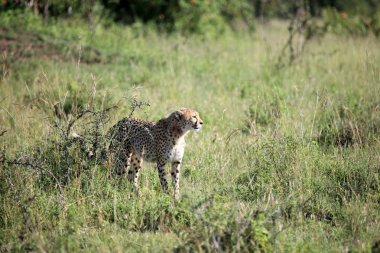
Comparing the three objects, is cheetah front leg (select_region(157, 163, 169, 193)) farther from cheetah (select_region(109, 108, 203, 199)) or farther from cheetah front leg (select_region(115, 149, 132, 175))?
cheetah front leg (select_region(115, 149, 132, 175))

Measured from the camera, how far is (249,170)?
17.9ft

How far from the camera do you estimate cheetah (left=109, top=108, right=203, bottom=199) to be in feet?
18.1

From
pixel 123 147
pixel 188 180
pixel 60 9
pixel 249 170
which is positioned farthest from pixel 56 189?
pixel 60 9

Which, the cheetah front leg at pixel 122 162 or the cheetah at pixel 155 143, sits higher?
the cheetah at pixel 155 143

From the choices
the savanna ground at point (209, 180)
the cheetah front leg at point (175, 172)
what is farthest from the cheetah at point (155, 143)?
the savanna ground at point (209, 180)

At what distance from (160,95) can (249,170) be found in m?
3.12

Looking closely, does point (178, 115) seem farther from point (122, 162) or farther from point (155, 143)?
point (122, 162)

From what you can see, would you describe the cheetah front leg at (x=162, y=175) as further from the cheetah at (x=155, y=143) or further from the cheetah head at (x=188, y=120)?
the cheetah head at (x=188, y=120)

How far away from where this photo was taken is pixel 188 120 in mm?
5582

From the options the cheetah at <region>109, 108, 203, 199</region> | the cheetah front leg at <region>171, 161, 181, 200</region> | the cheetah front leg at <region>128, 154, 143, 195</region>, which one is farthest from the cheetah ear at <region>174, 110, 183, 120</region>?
the cheetah front leg at <region>128, 154, 143, 195</region>

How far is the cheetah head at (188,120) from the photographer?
18.2 feet

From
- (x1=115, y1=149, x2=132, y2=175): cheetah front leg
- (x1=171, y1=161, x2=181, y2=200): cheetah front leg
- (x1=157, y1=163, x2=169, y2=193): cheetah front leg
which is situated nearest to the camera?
(x1=157, y1=163, x2=169, y2=193): cheetah front leg

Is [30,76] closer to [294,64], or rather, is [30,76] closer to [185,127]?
[185,127]

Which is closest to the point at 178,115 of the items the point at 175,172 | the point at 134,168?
the point at 175,172
